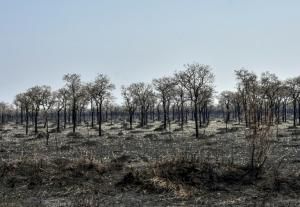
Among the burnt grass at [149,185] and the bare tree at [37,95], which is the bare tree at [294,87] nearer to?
→ the bare tree at [37,95]

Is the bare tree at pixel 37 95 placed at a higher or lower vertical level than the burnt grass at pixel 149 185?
higher

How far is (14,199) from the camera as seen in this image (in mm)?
16172

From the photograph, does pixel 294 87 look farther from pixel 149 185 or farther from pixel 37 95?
pixel 149 185

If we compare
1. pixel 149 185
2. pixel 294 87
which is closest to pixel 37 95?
pixel 294 87

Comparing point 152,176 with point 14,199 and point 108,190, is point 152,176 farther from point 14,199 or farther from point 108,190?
point 14,199

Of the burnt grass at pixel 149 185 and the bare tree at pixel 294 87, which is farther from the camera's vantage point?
the bare tree at pixel 294 87

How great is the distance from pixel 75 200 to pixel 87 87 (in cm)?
5965

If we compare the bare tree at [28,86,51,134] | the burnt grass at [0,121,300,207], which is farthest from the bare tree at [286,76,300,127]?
the burnt grass at [0,121,300,207]

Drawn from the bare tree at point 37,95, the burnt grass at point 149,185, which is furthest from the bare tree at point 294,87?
the burnt grass at point 149,185

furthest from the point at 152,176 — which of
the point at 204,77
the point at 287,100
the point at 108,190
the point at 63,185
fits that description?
the point at 287,100

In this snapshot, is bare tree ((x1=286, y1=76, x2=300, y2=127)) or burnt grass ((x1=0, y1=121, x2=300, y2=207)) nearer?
burnt grass ((x1=0, y1=121, x2=300, y2=207))

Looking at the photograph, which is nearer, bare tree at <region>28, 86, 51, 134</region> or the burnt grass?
the burnt grass

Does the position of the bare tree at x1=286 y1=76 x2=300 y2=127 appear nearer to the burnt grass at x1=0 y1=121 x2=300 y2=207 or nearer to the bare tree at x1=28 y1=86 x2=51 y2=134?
the bare tree at x1=28 y1=86 x2=51 y2=134

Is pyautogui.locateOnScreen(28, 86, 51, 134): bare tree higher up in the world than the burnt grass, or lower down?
higher up
